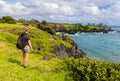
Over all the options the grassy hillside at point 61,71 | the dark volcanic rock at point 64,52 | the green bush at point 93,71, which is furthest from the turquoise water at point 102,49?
the green bush at point 93,71

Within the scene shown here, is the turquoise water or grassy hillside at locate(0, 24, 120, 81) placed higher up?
grassy hillside at locate(0, 24, 120, 81)

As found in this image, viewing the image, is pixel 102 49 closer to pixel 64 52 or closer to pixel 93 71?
pixel 64 52

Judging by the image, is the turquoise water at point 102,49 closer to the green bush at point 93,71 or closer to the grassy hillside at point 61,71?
the grassy hillside at point 61,71

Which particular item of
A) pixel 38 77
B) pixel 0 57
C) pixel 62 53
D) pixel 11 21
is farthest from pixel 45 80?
pixel 11 21

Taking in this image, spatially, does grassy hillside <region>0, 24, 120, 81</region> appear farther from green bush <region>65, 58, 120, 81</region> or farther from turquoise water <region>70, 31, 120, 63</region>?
turquoise water <region>70, 31, 120, 63</region>

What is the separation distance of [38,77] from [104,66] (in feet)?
17.1

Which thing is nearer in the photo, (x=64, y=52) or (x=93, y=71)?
(x=93, y=71)

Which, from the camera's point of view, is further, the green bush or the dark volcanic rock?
the dark volcanic rock

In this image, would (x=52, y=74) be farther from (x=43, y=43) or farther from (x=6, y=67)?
(x=43, y=43)

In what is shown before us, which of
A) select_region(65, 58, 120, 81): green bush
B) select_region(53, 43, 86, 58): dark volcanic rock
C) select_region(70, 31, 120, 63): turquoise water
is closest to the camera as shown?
select_region(65, 58, 120, 81): green bush

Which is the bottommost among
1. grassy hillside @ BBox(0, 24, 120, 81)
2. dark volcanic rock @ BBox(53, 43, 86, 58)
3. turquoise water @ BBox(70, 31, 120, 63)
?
turquoise water @ BBox(70, 31, 120, 63)

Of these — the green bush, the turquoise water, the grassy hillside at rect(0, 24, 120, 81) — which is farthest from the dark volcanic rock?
the green bush

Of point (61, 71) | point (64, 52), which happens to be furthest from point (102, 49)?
point (61, 71)

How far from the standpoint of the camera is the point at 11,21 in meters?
98.4
